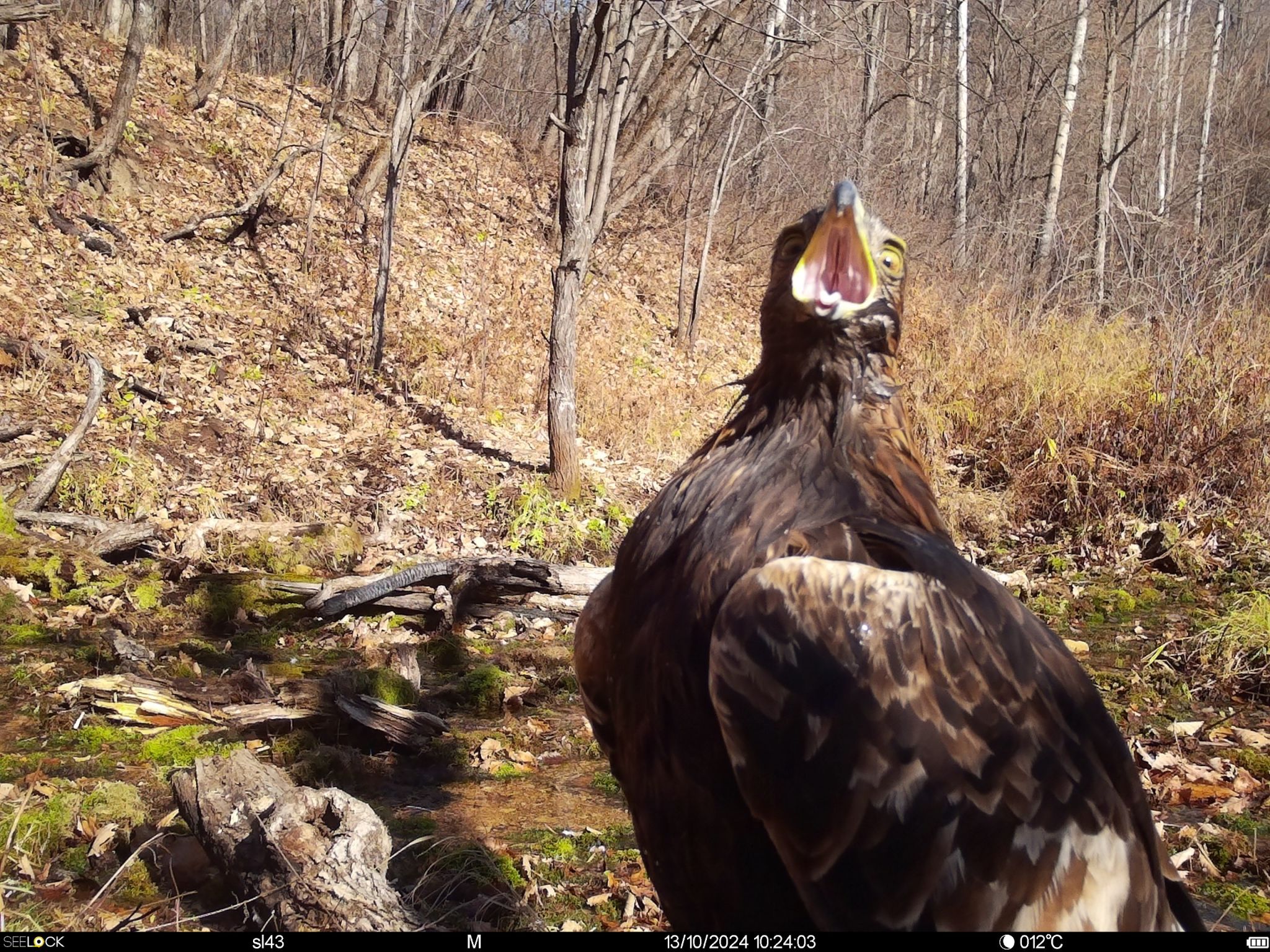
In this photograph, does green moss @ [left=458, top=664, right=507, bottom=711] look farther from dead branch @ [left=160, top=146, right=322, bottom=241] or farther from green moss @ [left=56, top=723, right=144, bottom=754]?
dead branch @ [left=160, top=146, right=322, bottom=241]

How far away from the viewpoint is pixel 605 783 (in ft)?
14.9

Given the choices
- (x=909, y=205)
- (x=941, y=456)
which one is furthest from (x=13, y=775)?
(x=909, y=205)

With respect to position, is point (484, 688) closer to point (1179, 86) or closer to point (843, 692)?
point (843, 692)

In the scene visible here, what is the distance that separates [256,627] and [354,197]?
10651 mm

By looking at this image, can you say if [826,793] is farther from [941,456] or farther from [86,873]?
[941,456]

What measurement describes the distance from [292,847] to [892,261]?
259 cm

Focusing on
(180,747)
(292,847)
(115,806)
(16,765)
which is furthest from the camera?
(180,747)

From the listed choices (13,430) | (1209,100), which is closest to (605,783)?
(13,430)

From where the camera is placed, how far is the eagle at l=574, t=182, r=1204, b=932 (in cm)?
189

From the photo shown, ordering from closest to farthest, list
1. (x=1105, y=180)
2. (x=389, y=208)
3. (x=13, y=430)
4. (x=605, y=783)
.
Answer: (x=605, y=783)
(x=13, y=430)
(x=389, y=208)
(x=1105, y=180)

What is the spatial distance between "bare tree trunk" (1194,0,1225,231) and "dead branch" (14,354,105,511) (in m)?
19.3

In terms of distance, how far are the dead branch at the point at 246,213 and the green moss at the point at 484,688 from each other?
31.5ft

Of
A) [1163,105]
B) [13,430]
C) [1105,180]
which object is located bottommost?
[13,430]

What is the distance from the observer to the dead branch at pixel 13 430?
7.61 metres
